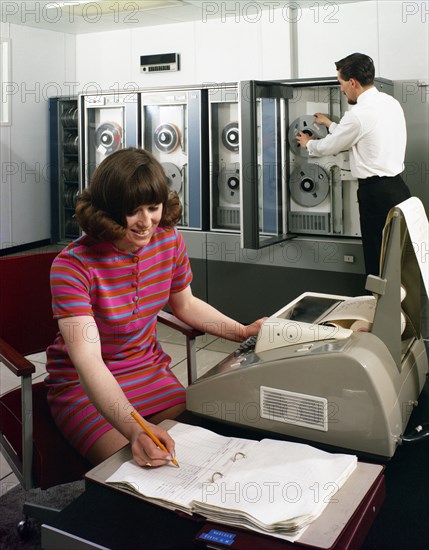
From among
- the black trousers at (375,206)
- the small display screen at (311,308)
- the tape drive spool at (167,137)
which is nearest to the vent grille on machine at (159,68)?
the tape drive spool at (167,137)

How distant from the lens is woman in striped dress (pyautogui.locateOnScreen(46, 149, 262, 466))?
62.7 inches

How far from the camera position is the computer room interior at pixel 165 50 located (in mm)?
5949

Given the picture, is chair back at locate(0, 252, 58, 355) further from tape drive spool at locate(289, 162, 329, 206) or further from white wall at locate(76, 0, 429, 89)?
white wall at locate(76, 0, 429, 89)

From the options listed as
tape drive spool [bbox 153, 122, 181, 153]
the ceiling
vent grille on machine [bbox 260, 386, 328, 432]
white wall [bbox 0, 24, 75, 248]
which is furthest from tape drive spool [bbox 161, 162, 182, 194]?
vent grille on machine [bbox 260, 386, 328, 432]

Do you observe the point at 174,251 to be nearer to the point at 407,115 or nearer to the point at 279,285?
the point at 279,285

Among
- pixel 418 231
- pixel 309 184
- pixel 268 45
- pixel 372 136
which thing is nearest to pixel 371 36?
pixel 268 45

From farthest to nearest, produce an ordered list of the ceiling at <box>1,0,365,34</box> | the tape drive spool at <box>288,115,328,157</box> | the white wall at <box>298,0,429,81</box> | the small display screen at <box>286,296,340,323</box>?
the ceiling at <box>1,0,365,34</box>, the white wall at <box>298,0,429,81</box>, the tape drive spool at <box>288,115,328,157</box>, the small display screen at <box>286,296,340,323</box>

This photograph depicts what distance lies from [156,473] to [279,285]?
11.5ft

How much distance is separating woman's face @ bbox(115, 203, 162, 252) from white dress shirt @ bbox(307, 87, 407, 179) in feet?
8.92

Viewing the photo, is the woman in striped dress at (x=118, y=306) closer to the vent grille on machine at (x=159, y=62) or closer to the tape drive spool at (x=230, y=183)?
the tape drive spool at (x=230, y=183)

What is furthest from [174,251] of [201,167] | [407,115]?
[407,115]

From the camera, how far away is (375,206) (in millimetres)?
4195

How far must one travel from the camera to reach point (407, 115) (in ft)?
19.0

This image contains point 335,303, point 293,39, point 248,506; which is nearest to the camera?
point 248,506
